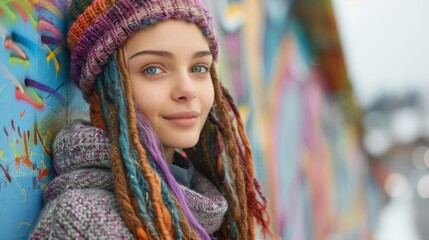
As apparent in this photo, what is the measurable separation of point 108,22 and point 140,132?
250 mm

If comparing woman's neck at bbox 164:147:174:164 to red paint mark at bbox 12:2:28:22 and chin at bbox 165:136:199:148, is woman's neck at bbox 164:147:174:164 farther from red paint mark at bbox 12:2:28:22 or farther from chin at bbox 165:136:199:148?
→ red paint mark at bbox 12:2:28:22

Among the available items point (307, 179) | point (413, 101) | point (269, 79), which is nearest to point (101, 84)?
point (269, 79)

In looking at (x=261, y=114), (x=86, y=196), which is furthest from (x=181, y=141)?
(x=261, y=114)

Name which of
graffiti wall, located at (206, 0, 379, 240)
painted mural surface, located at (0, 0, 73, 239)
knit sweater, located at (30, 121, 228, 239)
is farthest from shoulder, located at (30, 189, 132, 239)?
graffiti wall, located at (206, 0, 379, 240)

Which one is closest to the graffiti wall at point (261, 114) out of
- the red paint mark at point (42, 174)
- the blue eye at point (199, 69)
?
the red paint mark at point (42, 174)

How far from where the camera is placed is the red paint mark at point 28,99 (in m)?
1.24

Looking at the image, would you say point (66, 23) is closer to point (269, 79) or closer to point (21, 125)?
point (21, 125)

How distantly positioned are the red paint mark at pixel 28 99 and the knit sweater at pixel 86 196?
8cm

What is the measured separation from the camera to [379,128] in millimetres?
12953

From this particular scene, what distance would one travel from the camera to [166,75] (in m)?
1.32

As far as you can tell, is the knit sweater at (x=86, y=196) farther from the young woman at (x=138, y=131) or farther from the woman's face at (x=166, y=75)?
the woman's face at (x=166, y=75)

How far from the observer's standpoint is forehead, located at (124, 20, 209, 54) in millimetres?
1297

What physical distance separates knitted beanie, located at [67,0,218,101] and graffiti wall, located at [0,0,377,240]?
88 mm

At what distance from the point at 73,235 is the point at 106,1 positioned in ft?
1.71
